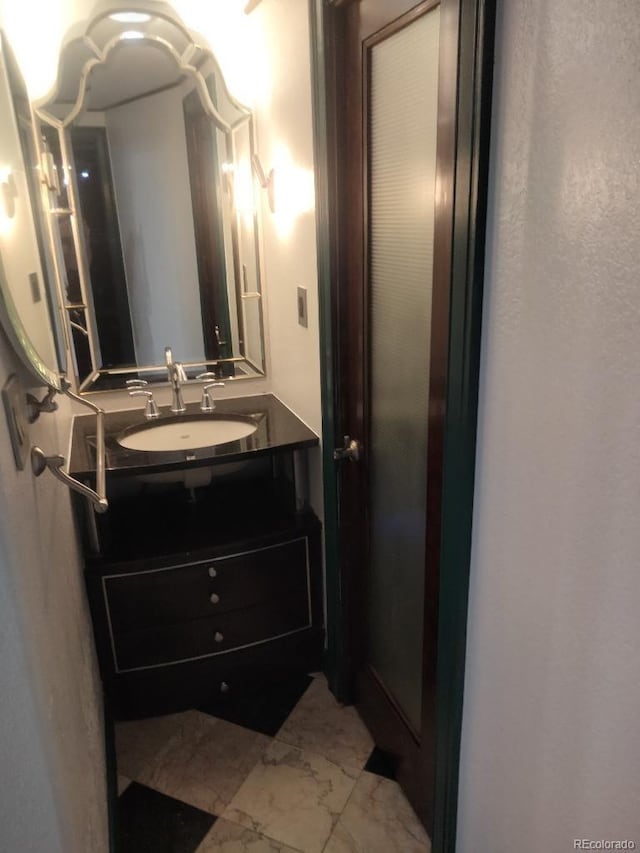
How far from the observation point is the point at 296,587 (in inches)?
78.2

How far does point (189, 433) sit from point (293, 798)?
1.13 m

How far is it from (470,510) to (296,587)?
1.01m

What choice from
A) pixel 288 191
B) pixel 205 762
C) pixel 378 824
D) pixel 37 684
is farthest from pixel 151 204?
pixel 378 824

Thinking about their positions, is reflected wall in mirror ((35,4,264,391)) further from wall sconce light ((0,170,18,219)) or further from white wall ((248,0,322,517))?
wall sconce light ((0,170,18,219))

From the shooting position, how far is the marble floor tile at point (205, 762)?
5.53 feet

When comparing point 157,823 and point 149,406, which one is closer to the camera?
point 157,823

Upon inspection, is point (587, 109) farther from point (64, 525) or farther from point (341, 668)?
point (341, 668)

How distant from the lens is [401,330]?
1.35m

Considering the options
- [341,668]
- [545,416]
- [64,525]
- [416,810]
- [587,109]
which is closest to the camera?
[587,109]

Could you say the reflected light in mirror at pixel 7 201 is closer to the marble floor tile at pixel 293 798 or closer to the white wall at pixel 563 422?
the white wall at pixel 563 422

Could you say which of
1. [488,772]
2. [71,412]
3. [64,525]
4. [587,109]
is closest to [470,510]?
[488,772]

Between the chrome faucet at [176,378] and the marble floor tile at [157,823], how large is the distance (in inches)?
45.3

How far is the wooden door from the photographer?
1037 mm

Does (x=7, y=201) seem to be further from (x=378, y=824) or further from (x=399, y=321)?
(x=378, y=824)
